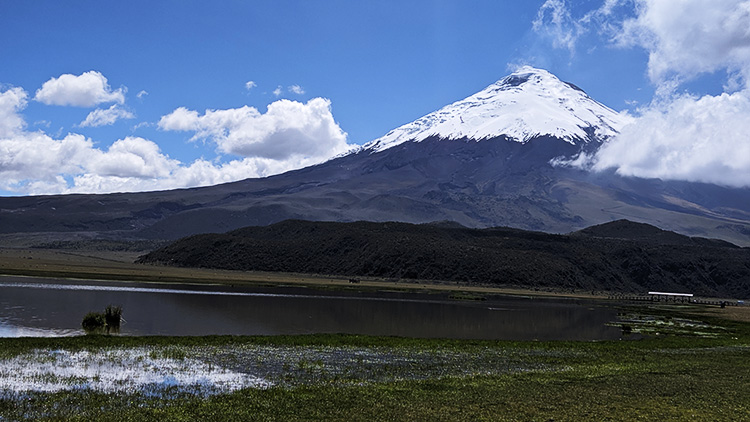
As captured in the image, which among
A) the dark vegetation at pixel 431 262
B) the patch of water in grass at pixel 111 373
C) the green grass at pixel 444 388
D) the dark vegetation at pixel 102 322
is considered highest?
the dark vegetation at pixel 431 262

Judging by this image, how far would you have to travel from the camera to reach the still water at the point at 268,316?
48.0m

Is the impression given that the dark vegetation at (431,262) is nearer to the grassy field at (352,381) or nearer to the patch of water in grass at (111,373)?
the grassy field at (352,381)

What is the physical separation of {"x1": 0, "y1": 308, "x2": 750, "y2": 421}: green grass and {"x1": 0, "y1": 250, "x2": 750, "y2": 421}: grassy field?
0.07 metres

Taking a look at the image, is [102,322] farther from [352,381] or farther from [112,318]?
[352,381]

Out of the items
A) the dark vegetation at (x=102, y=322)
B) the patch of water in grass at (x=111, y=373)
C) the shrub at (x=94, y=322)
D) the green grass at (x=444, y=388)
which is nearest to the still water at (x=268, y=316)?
the dark vegetation at (x=102, y=322)

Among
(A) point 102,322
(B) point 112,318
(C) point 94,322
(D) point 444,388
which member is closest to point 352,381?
(D) point 444,388

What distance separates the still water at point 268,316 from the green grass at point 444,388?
7292 mm

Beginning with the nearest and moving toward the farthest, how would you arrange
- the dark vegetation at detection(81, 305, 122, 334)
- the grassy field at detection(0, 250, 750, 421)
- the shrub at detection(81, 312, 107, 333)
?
1. the grassy field at detection(0, 250, 750, 421)
2. the dark vegetation at detection(81, 305, 122, 334)
3. the shrub at detection(81, 312, 107, 333)

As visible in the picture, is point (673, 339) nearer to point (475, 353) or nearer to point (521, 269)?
point (475, 353)

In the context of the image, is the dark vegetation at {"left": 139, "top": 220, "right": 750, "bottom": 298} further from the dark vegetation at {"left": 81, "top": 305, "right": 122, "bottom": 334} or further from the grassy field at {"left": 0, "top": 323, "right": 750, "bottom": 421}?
the dark vegetation at {"left": 81, "top": 305, "right": 122, "bottom": 334}

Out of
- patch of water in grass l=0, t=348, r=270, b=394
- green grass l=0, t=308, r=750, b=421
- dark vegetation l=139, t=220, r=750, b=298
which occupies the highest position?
dark vegetation l=139, t=220, r=750, b=298

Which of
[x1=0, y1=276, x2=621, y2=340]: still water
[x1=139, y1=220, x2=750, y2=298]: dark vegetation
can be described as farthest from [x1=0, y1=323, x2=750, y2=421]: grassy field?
[x1=139, y1=220, x2=750, y2=298]: dark vegetation

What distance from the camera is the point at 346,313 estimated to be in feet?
225

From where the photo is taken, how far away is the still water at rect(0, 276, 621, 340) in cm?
4803
